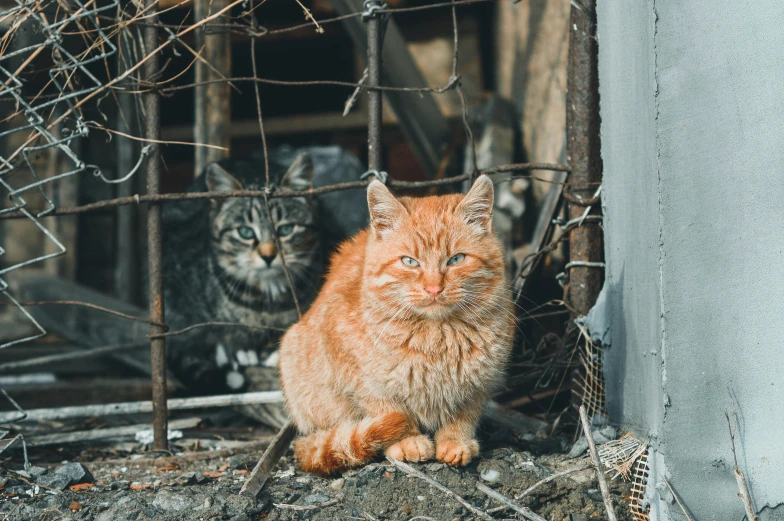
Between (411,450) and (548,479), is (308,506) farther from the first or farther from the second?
(548,479)

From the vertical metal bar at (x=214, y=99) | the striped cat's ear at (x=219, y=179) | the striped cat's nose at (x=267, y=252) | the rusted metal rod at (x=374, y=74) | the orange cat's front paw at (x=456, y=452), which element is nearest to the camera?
the orange cat's front paw at (x=456, y=452)

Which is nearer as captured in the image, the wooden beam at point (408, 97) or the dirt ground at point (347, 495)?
the dirt ground at point (347, 495)

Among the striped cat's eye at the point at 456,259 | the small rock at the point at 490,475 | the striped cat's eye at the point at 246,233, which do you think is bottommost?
the small rock at the point at 490,475

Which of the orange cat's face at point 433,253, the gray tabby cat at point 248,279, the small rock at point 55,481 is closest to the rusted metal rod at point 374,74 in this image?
the orange cat's face at point 433,253

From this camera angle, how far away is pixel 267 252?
389cm

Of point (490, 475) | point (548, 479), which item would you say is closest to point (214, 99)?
point (490, 475)

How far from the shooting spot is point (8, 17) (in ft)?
8.79

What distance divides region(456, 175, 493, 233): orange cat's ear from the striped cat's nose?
1.64m

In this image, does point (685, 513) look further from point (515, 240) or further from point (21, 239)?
point (21, 239)

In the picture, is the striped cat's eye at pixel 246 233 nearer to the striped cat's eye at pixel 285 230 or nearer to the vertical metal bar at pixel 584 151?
the striped cat's eye at pixel 285 230

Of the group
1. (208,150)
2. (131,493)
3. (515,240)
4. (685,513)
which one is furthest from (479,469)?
(208,150)

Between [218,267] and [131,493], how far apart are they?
2035 mm

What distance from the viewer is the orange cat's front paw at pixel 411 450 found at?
2311 mm

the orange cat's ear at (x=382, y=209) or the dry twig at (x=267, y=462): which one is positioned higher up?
the orange cat's ear at (x=382, y=209)
